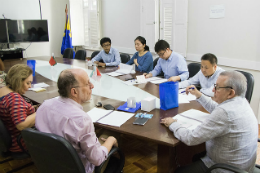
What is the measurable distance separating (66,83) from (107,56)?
3314mm

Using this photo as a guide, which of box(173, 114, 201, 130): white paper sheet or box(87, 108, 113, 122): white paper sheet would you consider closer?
box(173, 114, 201, 130): white paper sheet

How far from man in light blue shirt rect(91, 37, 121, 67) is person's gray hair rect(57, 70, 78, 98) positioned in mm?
2996

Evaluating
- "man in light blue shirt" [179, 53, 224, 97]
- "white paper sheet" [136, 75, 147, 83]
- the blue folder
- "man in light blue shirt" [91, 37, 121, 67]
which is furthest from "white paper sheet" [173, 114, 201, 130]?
"man in light blue shirt" [91, 37, 121, 67]

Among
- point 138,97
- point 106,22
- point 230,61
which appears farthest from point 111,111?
point 106,22

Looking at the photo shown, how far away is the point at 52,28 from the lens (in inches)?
292

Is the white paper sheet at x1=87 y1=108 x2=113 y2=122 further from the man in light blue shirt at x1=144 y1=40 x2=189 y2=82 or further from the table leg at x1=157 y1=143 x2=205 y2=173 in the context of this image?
the man in light blue shirt at x1=144 y1=40 x2=189 y2=82

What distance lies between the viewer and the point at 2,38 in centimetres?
608

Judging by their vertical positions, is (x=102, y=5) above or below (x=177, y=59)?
above

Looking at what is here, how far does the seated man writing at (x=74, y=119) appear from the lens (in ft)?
4.34

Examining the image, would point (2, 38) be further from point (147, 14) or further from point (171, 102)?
point (171, 102)

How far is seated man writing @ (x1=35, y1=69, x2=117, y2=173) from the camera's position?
1.32 meters

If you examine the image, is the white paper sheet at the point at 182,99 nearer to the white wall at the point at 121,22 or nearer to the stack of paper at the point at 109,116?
the stack of paper at the point at 109,116

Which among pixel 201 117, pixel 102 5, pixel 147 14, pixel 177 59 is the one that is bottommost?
pixel 201 117

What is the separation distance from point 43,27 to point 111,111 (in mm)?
5419
